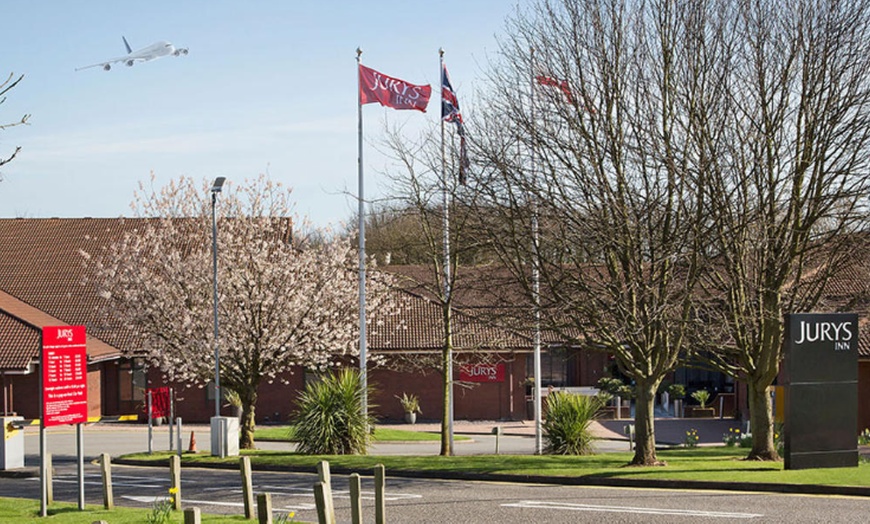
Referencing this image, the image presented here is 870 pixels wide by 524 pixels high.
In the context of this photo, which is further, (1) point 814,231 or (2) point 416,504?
(1) point 814,231

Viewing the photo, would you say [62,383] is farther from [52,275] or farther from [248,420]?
[52,275]

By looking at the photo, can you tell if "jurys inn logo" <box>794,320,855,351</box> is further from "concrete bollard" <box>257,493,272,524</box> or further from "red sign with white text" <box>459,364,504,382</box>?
"red sign with white text" <box>459,364,504,382</box>

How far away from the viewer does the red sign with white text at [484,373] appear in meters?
46.5

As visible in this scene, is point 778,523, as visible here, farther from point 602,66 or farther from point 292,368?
point 292,368

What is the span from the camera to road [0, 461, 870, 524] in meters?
14.9

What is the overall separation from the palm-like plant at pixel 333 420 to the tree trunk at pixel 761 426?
9.41 meters

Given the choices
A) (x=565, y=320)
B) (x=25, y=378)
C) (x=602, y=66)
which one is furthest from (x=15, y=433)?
(x=25, y=378)

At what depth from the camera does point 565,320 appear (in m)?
23.0

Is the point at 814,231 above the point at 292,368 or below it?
above

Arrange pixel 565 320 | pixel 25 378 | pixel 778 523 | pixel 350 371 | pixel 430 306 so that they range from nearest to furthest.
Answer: pixel 778 523
pixel 565 320
pixel 350 371
pixel 25 378
pixel 430 306

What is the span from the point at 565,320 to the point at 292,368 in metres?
25.0

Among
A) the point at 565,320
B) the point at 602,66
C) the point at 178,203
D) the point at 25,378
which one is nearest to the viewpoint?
the point at 602,66

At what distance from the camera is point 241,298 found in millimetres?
33406

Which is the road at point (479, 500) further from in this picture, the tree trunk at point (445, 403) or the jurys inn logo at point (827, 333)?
the tree trunk at point (445, 403)
